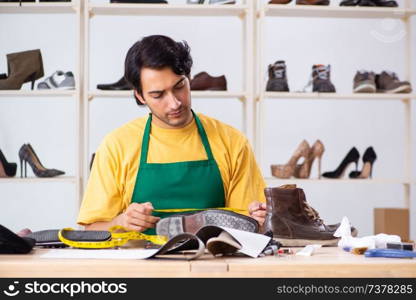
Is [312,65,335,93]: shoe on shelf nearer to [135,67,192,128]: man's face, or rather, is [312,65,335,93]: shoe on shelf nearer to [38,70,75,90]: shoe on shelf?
[38,70,75,90]: shoe on shelf

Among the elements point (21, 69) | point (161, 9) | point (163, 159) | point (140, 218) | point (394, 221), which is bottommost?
point (394, 221)

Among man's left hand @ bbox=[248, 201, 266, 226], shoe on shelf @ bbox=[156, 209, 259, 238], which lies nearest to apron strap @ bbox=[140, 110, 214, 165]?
man's left hand @ bbox=[248, 201, 266, 226]

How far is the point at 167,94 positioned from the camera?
2.41 m

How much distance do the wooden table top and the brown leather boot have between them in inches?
16.3

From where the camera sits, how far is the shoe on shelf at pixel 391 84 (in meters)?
4.22

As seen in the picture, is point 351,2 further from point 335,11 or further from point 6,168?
point 6,168

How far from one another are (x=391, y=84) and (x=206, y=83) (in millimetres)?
1166

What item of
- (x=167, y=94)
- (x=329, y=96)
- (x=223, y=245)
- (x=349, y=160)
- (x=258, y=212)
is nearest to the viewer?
(x=223, y=245)

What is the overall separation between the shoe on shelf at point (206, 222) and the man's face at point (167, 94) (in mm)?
808

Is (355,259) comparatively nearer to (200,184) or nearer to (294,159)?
(200,184)

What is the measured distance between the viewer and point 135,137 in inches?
99.7

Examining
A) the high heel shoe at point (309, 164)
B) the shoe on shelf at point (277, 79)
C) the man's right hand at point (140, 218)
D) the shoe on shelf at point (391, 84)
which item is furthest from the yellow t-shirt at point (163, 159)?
the shoe on shelf at point (391, 84)

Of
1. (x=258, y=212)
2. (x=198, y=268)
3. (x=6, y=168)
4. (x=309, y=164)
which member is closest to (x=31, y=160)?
(x=6, y=168)

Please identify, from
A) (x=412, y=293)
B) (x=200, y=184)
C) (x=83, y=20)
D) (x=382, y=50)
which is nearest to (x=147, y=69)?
(x=200, y=184)
